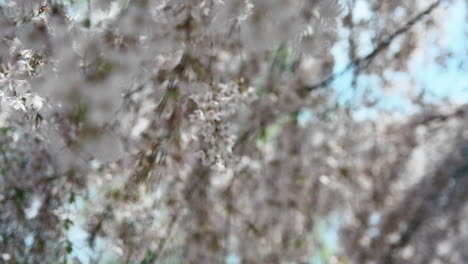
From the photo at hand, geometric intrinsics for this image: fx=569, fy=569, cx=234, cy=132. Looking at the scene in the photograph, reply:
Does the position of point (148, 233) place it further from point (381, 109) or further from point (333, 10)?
point (381, 109)

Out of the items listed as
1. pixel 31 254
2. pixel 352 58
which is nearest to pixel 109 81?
pixel 31 254

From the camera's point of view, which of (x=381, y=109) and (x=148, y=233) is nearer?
(x=148, y=233)

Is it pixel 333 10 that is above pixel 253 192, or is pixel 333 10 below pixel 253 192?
above

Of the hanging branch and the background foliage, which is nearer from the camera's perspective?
the background foliage

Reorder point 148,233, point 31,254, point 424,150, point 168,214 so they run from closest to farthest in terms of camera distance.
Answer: point 31,254
point 148,233
point 168,214
point 424,150

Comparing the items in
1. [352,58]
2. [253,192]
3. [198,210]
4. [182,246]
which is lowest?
[182,246]

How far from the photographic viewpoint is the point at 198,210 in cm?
255

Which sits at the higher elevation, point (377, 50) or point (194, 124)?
point (377, 50)

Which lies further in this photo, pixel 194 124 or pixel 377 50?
pixel 377 50

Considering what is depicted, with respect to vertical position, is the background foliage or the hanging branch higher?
the hanging branch

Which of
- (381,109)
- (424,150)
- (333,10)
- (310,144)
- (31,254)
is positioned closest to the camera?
(333,10)

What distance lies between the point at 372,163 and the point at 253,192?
122cm

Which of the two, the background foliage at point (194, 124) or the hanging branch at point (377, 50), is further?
the hanging branch at point (377, 50)

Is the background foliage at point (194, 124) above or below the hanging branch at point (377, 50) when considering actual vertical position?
below
